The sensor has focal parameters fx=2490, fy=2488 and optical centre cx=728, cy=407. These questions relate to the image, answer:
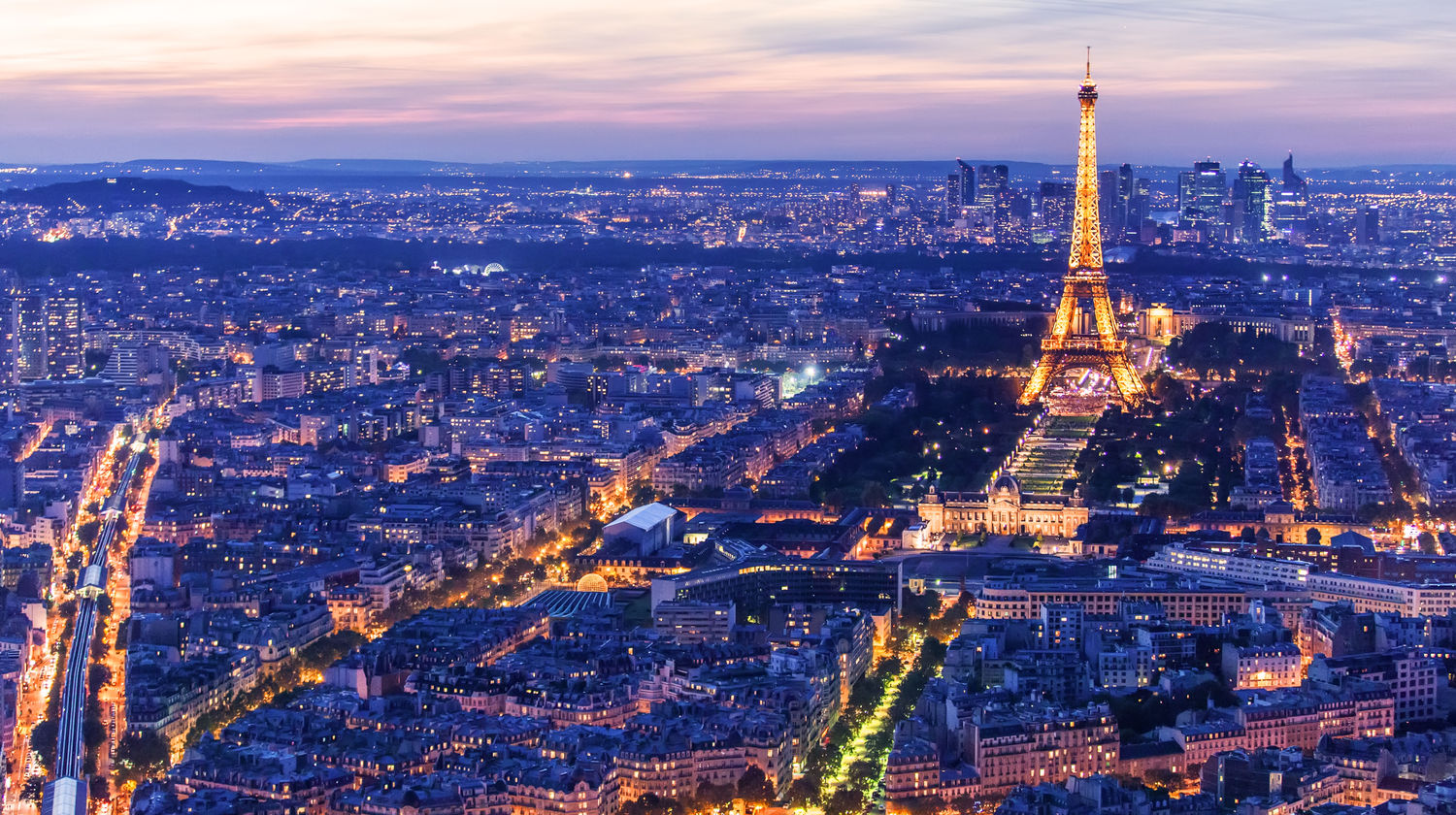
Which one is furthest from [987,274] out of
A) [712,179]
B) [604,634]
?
[712,179]

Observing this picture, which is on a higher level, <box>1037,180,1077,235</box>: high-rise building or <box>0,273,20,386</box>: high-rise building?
<box>0,273,20,386</box>: high-rise building

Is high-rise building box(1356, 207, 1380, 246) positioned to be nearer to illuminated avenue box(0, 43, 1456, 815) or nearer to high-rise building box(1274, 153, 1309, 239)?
high-rise building box(1274, 153, 1309, 239)

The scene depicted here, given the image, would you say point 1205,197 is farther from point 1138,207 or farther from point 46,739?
point 46,739

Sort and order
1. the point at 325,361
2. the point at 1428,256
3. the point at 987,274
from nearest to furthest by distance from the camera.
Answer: the point at 325,361
the point at 987,274
the point at 1428,256

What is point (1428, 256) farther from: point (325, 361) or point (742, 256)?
point (325, 361)

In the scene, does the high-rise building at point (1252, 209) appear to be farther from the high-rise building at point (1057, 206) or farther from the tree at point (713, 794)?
the tree at point (713, 794)

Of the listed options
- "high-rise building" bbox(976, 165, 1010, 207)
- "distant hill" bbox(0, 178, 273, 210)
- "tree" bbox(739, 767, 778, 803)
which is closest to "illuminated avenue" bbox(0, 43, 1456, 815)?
"tree" bbox(739, 767, 778, 803)
